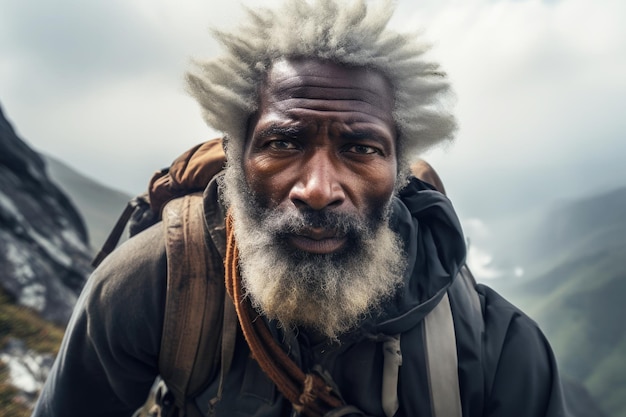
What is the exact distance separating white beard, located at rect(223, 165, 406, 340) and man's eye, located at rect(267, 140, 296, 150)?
0.20 m

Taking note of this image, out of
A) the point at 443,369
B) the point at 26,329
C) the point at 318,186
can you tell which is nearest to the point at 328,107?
the point at 318,186

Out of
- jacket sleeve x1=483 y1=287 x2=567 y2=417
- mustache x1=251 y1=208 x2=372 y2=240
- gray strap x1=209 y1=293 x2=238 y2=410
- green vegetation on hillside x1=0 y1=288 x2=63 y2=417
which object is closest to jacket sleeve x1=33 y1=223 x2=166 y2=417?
gray strap x1=209 y1=293 x2=238 y2=410

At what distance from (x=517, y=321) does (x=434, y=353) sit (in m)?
0.37

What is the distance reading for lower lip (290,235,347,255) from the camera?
1652 mm

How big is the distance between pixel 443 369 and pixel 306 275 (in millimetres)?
580

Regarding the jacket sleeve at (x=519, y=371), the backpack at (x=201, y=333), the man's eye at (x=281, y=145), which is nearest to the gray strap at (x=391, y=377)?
the backpack at (x=201, y=333)

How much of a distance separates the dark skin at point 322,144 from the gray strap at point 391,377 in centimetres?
41

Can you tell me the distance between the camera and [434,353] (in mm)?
1735

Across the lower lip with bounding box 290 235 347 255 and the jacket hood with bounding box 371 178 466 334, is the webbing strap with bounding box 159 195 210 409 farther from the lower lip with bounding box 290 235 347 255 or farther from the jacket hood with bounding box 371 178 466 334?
the jacket hood with bounding box 371 178 466 334

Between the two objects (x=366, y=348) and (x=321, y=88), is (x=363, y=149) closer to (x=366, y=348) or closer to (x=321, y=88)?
(x=321, y=88)

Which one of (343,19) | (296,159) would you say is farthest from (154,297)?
(343,19)

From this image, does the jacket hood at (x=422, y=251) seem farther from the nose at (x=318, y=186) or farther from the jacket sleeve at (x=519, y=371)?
the nose at (x=318, y=186)

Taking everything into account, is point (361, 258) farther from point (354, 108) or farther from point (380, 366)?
point (354, 108)

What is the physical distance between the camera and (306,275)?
1675 millimetres
